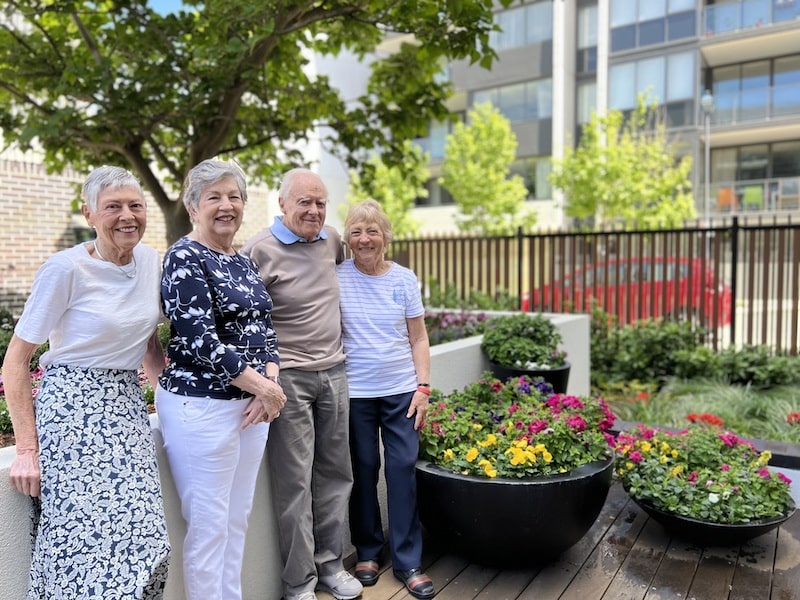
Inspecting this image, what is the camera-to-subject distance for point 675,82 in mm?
22141

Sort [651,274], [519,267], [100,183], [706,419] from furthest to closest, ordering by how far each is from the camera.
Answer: [519,267]
[651,274]
[706,419]
[100,183]

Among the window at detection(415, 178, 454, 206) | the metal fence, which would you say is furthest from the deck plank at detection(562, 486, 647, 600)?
the window at detection(415, 178, 454, 206)

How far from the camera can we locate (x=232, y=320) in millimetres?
2307

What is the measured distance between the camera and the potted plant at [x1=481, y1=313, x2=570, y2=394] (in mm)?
5016

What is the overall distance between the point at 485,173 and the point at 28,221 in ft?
50.7

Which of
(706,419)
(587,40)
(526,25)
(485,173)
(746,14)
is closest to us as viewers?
(706,419)

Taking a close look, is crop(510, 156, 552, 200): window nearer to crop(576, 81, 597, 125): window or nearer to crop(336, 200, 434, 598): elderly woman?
crop(576, 81, 597, 125): window

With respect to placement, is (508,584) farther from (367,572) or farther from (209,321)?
(209,321)

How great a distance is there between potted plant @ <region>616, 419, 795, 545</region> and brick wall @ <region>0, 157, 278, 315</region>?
8068 millimetres

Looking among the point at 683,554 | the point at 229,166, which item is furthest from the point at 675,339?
the point at 229,166

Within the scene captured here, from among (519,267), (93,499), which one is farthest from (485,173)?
(93,499)

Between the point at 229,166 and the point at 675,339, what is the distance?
6.18 metres

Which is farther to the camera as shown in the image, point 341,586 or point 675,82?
point 675,82

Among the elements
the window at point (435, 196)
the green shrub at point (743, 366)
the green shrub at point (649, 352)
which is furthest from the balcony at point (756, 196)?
the green shrub at point (743, 366)
